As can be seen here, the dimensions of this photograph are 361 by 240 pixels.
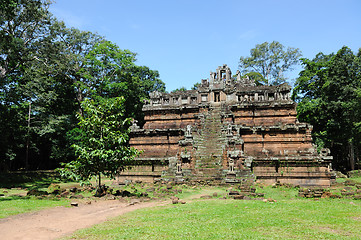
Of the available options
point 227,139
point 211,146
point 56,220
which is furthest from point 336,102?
point 56,220

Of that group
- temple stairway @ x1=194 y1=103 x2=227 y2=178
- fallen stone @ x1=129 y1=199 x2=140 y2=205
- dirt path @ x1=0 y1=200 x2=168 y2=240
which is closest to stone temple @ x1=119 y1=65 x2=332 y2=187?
temple stairway @ x1=194 y1=103 x2=227 y2=178

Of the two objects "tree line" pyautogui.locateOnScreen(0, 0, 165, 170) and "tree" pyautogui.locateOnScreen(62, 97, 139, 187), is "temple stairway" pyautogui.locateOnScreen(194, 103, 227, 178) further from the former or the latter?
"tree line" pyautogui.locateOnScreen(0, 0, 165, 170)

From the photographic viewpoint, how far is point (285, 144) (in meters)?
22.7

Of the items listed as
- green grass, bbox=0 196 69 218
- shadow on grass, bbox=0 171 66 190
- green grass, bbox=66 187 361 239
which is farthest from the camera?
shadow on grass, bbox=0 171 66 190

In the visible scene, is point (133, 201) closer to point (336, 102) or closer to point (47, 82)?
point (47, 82)

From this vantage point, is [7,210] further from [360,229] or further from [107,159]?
[360,229]

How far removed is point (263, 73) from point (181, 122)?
86.6 ft

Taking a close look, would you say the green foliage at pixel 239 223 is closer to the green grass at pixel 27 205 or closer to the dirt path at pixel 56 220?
the dirt path at pixel 56 220

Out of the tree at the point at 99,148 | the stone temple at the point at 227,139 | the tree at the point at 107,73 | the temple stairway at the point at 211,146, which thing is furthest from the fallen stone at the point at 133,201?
the tree at the point at 107,73

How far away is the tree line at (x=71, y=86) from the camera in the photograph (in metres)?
23.2

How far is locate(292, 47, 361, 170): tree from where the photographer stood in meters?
29.6

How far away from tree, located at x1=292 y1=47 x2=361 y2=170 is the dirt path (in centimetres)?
2641

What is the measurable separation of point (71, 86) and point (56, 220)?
105 feet

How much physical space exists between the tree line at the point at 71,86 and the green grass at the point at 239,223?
15.7 meters
